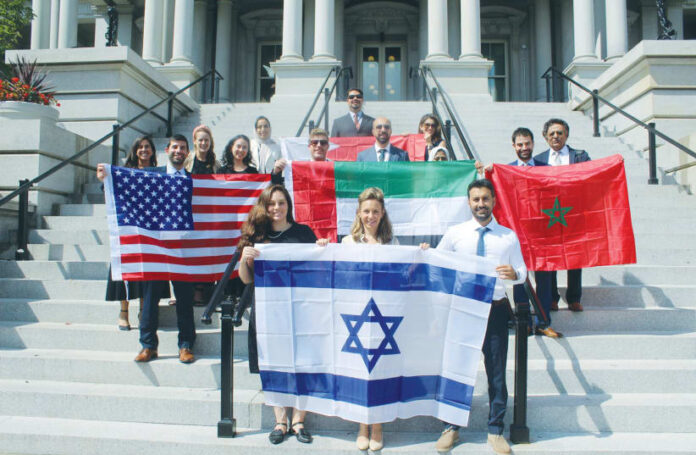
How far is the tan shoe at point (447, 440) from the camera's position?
11.9 ft

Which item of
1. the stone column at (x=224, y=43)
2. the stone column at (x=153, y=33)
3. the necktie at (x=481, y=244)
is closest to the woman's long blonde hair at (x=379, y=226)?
the necktie at (x=481, y=244)

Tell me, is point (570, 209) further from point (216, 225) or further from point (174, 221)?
point (174, 221)

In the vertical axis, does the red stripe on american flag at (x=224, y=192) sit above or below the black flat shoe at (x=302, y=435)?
above

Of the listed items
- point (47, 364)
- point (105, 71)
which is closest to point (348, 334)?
point (47, 364)

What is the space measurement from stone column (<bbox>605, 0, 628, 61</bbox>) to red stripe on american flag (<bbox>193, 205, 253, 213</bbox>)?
1507 centimetres

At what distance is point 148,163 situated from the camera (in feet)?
18.8

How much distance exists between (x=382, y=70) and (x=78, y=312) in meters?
18.4

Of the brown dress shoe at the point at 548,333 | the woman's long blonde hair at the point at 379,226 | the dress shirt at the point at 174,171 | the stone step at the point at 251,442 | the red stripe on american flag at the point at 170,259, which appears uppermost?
the dress shirt at the point at 174,171

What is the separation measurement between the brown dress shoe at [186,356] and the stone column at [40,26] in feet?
80.5

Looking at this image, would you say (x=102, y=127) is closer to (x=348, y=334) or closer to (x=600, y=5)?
(x=348, y=334)

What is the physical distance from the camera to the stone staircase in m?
3.85

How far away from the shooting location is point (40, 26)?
23750 mm

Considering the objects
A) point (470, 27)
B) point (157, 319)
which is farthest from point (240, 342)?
point (470, 27)

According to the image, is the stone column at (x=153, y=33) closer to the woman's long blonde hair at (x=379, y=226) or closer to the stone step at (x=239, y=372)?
the stone step at (x=239, y=372)
